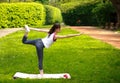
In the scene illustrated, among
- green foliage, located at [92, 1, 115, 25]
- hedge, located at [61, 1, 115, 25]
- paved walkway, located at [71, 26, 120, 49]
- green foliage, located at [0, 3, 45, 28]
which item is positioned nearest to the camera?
paved walkway, located at [71, 26, 120, 49]

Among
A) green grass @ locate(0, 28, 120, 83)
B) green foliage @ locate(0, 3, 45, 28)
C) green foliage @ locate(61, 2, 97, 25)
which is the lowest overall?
green foliage @ locate(61, 2, 97, 25)

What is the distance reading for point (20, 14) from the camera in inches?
1336

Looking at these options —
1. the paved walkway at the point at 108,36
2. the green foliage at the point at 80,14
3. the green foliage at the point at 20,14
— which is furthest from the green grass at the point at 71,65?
the green foliage at the point at 80,14

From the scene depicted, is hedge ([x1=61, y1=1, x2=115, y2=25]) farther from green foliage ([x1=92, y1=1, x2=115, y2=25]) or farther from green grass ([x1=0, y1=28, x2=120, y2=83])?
green grass ([x1=0, y1=28, x2=120, y2=83])

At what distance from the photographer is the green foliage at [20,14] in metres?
32.9

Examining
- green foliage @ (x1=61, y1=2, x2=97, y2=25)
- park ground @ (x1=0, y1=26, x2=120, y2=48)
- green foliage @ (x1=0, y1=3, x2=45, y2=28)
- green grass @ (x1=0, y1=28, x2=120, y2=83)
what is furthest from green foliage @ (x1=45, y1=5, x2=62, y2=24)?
green grass @ (x1=0, y1=28, x2=120, y2=83)

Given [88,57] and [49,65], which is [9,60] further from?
[88,57]

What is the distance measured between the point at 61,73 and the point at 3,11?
24.3m

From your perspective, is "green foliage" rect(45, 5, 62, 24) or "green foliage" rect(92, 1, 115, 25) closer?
"green foliage" rect(92, 1, 115, 25)

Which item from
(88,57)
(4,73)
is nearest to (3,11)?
(88,57)

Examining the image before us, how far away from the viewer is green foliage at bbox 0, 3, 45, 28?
32.9m

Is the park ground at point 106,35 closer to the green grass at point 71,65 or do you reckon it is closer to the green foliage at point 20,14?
the green grass at point 71,65

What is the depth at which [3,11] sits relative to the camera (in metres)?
32.8

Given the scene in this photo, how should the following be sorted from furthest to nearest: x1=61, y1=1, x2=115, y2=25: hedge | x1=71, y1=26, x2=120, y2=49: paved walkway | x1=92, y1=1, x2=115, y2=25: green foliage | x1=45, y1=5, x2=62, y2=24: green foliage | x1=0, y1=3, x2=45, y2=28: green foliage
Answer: x1=61, y1=1, x2=115, y2=25: hedge
x1=45, y1=5, x2=62, y2=24: green foliage
x1=0, y1=3, x2=45, y2=28: green foliage
x1=92, y1=1, x2=115, y2=25: green foliage
x1=71, y1=26, x2=120, y2=49: paved walkway
